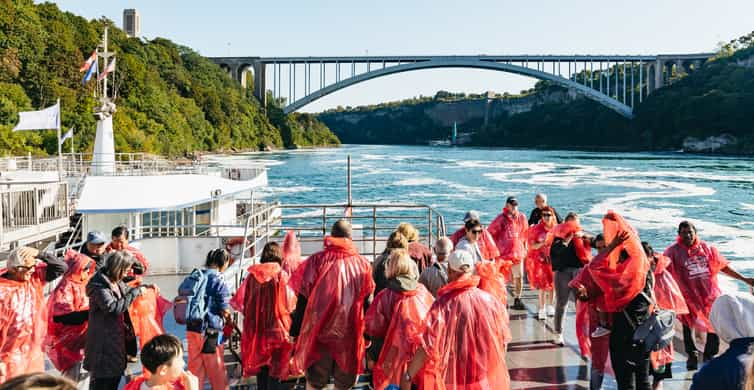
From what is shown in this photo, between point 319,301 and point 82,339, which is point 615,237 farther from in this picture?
point 82,339

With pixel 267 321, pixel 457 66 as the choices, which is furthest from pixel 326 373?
pixel 457 66

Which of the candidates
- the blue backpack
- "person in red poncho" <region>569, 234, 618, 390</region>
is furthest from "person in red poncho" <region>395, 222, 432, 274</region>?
the blue backpack

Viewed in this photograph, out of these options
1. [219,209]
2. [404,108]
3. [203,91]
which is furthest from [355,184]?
[404,108]

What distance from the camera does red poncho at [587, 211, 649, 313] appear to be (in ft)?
11.2

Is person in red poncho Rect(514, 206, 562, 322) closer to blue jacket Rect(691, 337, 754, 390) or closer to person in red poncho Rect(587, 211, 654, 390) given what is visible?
person in red poncho Rect(587, 211, 654, 390)

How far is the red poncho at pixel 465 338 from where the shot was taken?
9.77ft

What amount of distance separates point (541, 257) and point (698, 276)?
1.46 meters

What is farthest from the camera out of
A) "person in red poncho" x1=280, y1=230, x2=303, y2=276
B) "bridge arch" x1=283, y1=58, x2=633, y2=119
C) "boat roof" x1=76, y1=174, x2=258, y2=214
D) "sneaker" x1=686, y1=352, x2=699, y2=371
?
"bridge arch" x1=283, y1=58, x2=633, y2=119

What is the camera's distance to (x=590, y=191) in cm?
3030

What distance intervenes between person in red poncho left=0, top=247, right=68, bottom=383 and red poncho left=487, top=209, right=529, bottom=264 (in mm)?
3871

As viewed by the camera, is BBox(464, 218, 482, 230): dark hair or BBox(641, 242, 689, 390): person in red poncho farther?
BBox(464, 218, 482, 230): dark hair

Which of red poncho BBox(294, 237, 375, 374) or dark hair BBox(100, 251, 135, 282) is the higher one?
dark hair BBox(100, 251, 135, 282)

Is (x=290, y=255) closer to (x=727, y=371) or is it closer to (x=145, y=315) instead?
(x=145, y=315)

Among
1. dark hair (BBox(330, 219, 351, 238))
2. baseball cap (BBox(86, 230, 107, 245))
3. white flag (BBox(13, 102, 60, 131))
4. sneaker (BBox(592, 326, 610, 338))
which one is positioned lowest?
sneaker (BBox(592, 326, 610, 338))
